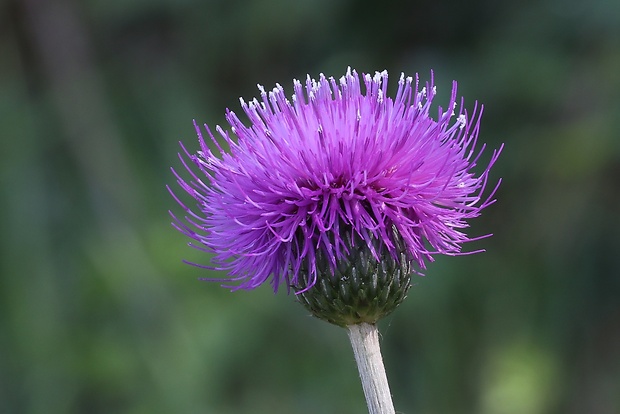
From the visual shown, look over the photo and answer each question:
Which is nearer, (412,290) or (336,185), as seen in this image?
(336,185)

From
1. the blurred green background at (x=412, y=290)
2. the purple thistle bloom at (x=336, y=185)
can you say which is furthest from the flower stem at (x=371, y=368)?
the blurred green background at (x=412, y=290)

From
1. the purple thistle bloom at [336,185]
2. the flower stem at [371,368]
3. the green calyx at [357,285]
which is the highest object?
the purple thistle bloom at [336,185]

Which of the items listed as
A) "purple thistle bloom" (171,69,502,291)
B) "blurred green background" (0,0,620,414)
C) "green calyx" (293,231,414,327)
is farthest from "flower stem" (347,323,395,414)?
"blurred green background" (0,0,620,414)

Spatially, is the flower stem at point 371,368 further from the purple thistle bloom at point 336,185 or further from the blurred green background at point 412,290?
the blurred green background at point 412,290

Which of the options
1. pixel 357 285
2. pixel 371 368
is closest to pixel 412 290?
pixel 357 285

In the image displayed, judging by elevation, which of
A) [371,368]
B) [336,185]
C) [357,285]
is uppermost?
[336,185]

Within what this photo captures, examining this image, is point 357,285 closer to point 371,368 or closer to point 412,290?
point 371,368

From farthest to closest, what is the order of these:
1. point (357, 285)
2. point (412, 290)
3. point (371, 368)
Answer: point (412, 290), point (357, 285), point (371, 368)
